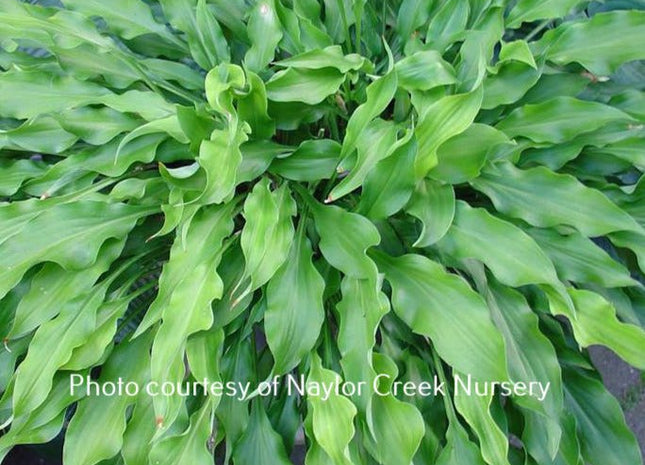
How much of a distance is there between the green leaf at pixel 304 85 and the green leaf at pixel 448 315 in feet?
0.71

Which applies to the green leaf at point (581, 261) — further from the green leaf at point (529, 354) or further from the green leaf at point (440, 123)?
the green leaf at point (440, 123)

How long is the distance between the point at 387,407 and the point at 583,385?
0.26 metres

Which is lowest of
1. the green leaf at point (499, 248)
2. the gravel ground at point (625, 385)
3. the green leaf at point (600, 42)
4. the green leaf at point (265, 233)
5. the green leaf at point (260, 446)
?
the gravel ground at point (625, 385)

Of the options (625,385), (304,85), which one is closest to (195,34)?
(304,85)

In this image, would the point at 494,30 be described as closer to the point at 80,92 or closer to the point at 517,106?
the point at 517,106

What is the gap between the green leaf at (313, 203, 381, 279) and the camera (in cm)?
73

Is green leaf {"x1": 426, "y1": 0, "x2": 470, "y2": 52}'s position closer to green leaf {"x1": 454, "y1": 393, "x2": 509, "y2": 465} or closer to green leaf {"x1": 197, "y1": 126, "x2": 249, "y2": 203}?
green leaf {"x1": 197, "y1": 126, "x2": 249, "y2": 203}

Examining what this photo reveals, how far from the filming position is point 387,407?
2.31 ft

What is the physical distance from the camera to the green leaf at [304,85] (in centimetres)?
80

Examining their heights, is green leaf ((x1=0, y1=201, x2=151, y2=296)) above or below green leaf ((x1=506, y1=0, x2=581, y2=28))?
below

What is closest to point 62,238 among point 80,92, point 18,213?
point 18,213

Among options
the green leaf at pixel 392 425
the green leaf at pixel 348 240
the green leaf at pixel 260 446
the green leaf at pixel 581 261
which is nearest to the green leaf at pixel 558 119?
the green leaf at pixel 581 261

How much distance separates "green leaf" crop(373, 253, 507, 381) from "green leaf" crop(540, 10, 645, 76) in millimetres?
319

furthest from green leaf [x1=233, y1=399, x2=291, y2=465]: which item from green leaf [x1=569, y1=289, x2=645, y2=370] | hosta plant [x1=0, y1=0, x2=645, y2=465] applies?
green leaf [x1=569, y1=289, x2=645, y2=370]
